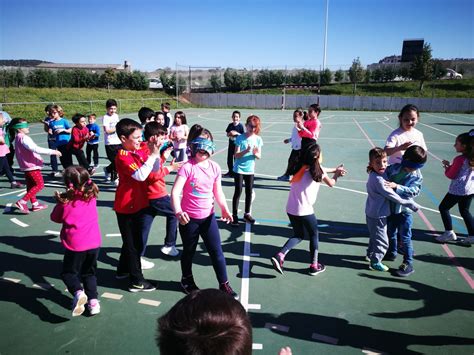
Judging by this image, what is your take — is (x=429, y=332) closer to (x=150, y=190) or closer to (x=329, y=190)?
(x=150, y=190)

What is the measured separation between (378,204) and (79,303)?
12.9 ft

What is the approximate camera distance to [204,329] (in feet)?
3.30

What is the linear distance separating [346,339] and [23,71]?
49018 mm

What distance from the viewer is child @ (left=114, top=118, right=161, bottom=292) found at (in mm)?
3701

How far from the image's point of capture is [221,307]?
42.4 inches

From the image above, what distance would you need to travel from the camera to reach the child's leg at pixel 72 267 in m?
3.53

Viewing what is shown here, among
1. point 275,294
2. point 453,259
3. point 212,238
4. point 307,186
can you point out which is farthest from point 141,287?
point 453,259

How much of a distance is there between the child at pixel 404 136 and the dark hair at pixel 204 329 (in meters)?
4.60

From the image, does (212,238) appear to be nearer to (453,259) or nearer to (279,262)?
(279,262)

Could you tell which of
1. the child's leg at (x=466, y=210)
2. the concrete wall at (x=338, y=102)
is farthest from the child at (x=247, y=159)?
the concrete wall at (x=338, y=102)

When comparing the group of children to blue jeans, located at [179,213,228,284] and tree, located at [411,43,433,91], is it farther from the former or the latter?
tree, located at [411,43,433,91]

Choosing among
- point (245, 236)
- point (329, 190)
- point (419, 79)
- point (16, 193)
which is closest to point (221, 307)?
point (245, 236)

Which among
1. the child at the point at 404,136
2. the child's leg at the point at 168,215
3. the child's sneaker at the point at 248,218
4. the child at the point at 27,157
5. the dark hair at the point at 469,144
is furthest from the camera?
the child's sneaker at the point at 248,218

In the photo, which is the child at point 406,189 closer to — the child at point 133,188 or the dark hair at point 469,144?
the dark hair at point 469,144
